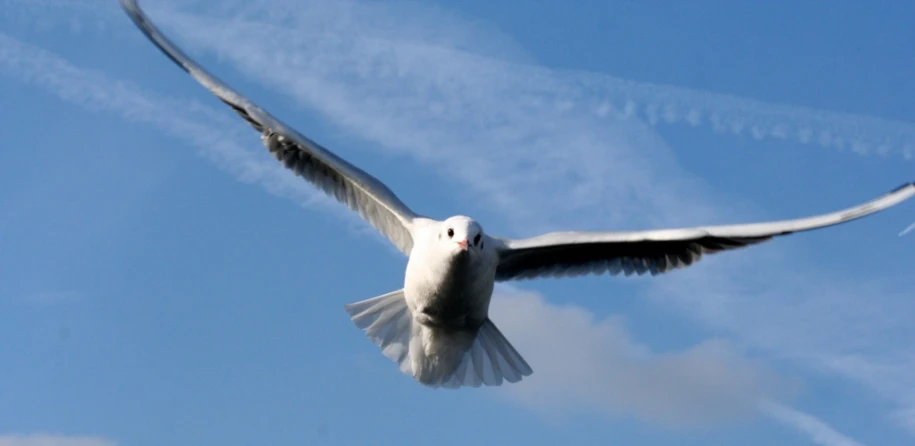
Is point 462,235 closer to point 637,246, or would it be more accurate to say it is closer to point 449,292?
point 449,292

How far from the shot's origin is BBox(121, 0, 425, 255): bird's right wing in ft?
45.3

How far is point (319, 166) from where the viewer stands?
1431cm

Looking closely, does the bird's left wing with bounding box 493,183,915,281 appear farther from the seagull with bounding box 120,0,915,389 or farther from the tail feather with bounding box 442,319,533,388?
the tail feather with bounding box 442,319,533,388

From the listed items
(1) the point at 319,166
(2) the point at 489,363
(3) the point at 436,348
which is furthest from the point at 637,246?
(1) the point at 319,166

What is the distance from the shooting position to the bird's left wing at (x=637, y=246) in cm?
1216

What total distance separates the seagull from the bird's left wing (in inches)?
0.4

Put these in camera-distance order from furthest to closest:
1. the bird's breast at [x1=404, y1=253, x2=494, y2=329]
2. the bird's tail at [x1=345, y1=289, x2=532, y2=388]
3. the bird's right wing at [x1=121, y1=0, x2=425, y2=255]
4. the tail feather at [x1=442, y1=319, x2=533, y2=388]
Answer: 1. the bird's right wing at [x1=121, y1=0, x2=425, y2=255]
2. the tail feather at [x1=442, y1=319, x2=533, y2=388]
3. the bird's tail at [x1=345, y1=289, x2=532, y2=388]
4. the bird's breast at [x1=404, y1=253, x2=494, y2=329]

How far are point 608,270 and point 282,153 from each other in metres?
3.65

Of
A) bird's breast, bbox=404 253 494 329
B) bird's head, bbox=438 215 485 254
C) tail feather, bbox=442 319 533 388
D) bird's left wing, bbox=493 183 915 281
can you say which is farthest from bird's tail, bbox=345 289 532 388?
bird's head, bbox=438 215 485 254

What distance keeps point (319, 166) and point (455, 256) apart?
298 cm

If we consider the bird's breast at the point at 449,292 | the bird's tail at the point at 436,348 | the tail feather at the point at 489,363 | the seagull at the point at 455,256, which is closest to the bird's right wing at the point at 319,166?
the seagull at the point at 455,256

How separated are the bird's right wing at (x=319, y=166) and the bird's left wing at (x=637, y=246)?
4.08 ft

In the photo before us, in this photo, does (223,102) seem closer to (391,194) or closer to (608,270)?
(391,194)

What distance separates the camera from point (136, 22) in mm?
14875
